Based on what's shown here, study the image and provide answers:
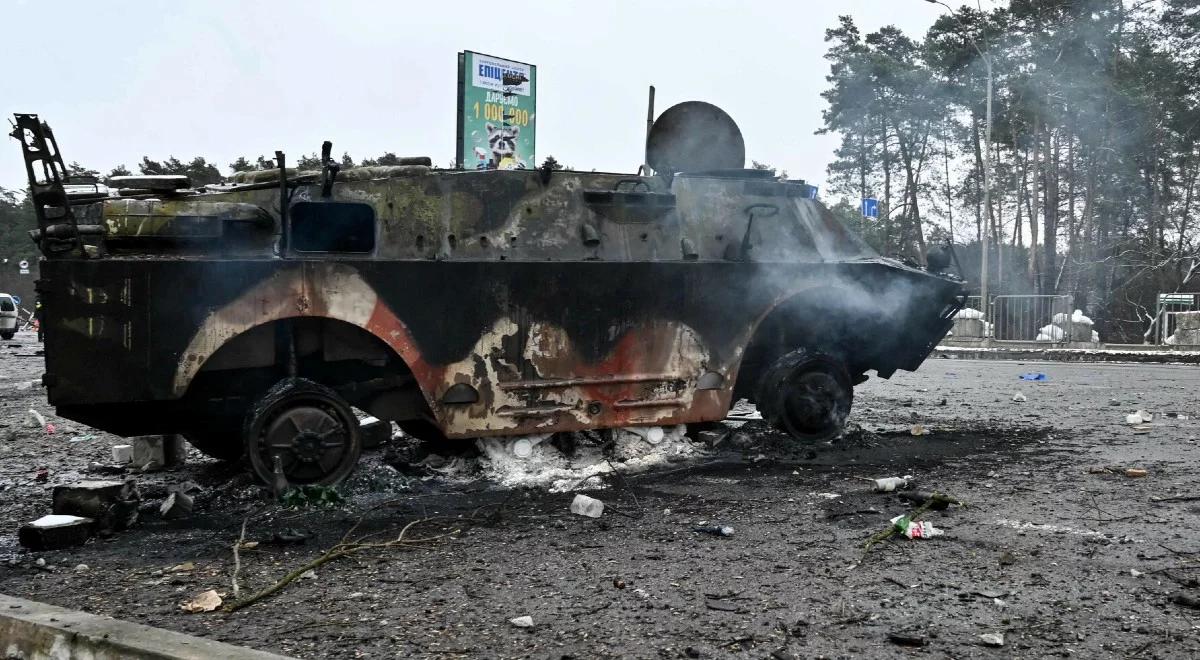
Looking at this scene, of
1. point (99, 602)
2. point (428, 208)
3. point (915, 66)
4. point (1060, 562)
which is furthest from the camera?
point (915, 66)

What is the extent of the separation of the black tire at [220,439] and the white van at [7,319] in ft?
91.8

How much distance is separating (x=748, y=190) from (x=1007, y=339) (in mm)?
19562

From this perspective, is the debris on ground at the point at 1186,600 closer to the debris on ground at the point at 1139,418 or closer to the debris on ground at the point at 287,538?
the debris on ground at the point at 287,538

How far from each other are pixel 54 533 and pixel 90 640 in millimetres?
2109

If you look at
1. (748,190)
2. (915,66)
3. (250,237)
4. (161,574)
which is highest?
(915,66)

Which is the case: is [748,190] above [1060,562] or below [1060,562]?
above

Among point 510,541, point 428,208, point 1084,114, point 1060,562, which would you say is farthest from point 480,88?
point 1084,114

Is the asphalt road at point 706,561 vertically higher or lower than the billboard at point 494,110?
lower

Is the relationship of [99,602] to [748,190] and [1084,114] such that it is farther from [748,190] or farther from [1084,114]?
A: [1084,114]

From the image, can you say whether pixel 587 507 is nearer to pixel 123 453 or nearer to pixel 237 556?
pixel 237 556

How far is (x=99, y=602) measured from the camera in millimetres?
4309

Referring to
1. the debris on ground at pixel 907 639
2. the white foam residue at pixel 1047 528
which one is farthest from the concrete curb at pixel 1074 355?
the debris on ground at pixel 907 639

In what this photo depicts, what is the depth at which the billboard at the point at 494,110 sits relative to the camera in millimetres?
15445

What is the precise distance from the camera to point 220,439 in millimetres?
7320
